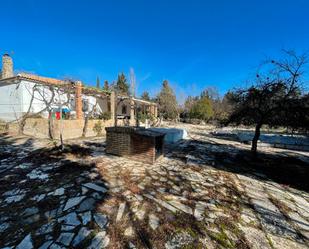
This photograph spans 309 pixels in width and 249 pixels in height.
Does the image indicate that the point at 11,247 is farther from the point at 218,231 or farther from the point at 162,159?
the point at 162,159

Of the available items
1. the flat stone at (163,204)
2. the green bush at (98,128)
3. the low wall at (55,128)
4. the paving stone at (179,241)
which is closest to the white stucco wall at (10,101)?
the low wall at (55,128)

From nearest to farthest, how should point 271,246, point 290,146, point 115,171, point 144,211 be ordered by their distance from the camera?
point 271,246 → point 144,211 → point 115,171 → point 290,146

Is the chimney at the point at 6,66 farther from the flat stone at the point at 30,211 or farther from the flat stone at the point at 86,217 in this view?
the flat stone at the point at 86,217

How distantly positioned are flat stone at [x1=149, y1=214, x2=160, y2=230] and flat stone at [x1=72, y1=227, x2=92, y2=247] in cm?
91

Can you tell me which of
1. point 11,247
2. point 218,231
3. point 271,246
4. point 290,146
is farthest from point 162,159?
point 290,146

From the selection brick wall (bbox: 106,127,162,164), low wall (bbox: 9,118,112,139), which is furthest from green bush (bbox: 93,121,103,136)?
brick wall (bbox: 106,127,162,164)

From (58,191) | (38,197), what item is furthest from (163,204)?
(38,197)

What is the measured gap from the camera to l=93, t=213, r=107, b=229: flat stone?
257 cm

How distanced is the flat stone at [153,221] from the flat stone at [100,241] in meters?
0.67

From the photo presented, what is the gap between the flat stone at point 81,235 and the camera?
87.7 inches

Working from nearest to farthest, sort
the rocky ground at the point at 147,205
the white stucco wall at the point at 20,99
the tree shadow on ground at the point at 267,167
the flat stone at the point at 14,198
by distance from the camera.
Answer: the rocky ground at the point at 147,205 < the flat stone at the point at 14,198 < the tree shadow on ground at the point at 267,167 < the white stucco wall at the point at 20,99

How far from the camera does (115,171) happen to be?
4781 mm

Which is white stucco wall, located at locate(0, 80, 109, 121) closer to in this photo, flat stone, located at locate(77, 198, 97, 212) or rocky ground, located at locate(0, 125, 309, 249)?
rocky ground, located at locate(0, 125, 309, 249)

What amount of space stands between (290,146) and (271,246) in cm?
985
